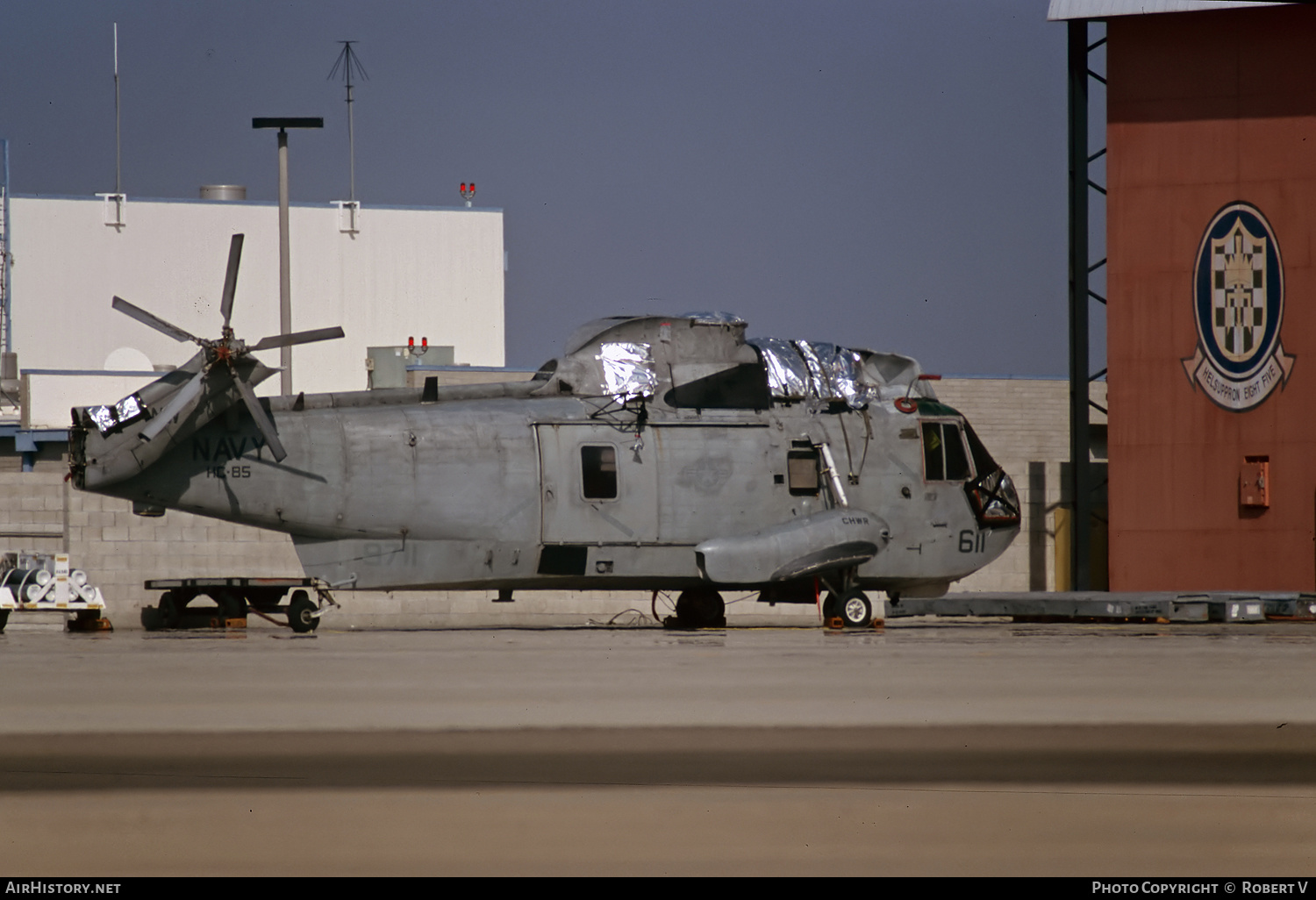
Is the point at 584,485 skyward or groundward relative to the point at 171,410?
groundward

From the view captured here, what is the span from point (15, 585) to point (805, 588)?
11711 mm

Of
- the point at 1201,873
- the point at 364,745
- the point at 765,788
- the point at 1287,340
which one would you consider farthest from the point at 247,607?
the point at 1287,340

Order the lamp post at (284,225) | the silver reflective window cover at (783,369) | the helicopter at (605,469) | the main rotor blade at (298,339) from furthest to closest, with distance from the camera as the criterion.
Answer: the lamp post at (284,225)
the silver reflective window cover at (783,369)
the helicopter at (605,469)
the main rotor blade at (298,339)

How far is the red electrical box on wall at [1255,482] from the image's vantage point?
87.4 ft

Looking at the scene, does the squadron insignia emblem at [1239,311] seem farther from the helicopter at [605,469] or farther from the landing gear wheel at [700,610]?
the landing gear wheel at [700,610]

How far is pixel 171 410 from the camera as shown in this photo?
17625 mm

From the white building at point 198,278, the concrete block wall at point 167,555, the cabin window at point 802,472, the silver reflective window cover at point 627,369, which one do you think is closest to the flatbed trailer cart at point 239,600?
the concrete block wall at point 167,555

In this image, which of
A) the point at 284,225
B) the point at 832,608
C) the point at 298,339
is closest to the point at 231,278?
the point at 298,339

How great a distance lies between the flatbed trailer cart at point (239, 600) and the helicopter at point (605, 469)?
0.62 ft

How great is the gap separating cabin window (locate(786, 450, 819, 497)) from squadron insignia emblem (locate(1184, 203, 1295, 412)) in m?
10.5

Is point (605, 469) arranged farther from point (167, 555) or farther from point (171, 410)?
point (167, 555)

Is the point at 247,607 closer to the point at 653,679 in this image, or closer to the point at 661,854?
the point at 653,679

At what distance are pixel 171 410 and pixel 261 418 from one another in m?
1.12

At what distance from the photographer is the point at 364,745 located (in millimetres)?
7848
